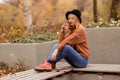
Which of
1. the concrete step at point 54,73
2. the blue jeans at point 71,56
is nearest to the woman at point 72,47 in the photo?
the blue jeans at point 71,56

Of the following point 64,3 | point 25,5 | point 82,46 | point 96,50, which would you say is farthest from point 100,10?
point 82,46

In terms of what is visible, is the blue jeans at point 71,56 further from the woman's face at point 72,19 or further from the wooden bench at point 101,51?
the woman's face at point 72,19

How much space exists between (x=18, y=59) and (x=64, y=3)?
11.0m

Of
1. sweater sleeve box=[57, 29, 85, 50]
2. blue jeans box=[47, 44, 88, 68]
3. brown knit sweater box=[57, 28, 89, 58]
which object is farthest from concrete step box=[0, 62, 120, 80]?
sweater sleeve box=[57, 29, 85, 50]

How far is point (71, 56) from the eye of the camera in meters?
6.52

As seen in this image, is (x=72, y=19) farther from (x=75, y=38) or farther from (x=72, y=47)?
(x=72, y=47)

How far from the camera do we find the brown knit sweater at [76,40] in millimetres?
6431

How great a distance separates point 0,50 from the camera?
328 inches

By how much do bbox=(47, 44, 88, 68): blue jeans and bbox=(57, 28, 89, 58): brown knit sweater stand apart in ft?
0.29

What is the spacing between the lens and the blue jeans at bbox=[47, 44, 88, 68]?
6387 mm

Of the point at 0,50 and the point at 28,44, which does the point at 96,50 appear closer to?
the point at 28,44

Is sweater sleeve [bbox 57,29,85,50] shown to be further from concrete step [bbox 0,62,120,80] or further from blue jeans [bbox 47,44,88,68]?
concrete step [bbox 0,62,120,80]

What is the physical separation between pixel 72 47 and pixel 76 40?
0.60 feet

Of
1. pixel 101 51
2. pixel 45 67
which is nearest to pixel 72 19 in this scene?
pixel 45 67
